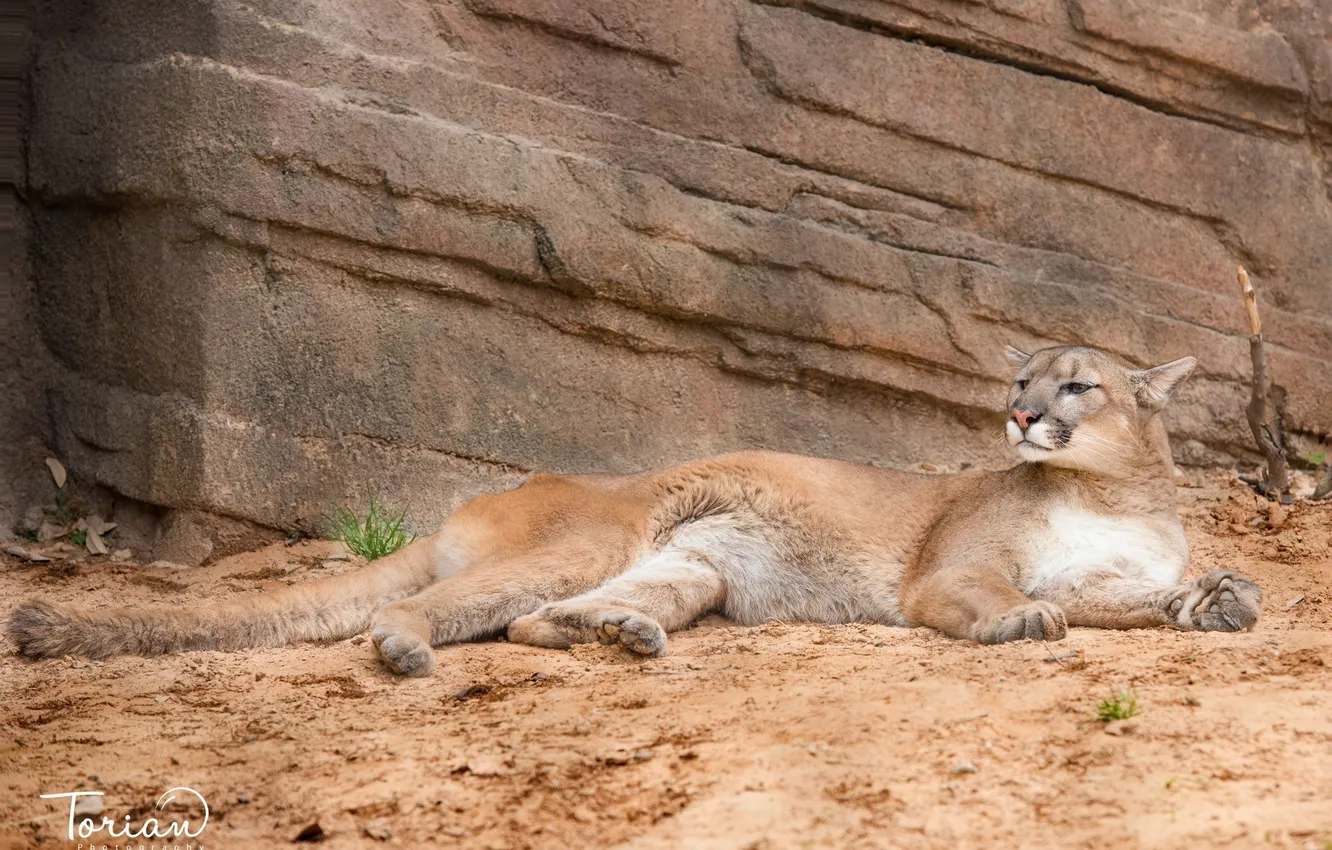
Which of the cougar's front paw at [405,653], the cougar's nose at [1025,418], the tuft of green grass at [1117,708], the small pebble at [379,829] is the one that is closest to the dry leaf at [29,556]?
the cougar's front paw at [405,653]

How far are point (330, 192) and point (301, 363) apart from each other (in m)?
0.72

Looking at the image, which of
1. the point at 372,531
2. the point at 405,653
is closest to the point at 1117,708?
the point at 405,653

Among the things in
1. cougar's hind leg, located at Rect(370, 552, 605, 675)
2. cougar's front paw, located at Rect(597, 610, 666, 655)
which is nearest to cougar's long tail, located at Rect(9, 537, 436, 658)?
cougar's hind leg, located at Rect(370, 552, 605, 675)

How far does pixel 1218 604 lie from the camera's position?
4.45m

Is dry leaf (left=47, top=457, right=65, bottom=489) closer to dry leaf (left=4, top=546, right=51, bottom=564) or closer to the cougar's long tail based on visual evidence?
dry leaf (left=4, top=546, right=51, bottom=564)

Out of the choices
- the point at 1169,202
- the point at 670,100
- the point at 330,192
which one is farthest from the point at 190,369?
the point at 1169,202

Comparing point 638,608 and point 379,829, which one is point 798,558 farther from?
point 379,829

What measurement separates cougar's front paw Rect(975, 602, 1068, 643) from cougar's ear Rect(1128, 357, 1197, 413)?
1.21 m

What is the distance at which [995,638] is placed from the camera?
436 centimetres

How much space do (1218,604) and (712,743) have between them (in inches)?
78.5

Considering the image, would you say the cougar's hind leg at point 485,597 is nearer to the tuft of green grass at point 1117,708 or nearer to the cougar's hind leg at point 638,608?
the cougar's hind leg at point 638,608

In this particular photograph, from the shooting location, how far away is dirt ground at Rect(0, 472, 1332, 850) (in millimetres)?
2928

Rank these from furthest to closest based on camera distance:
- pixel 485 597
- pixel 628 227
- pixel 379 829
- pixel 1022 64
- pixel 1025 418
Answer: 1. pixel 1022 64
2. pixel 628 227
3. pixel 1025 418
4. pixel 485 597
5. pixel 379 829

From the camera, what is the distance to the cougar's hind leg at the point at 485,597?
4523 mm
